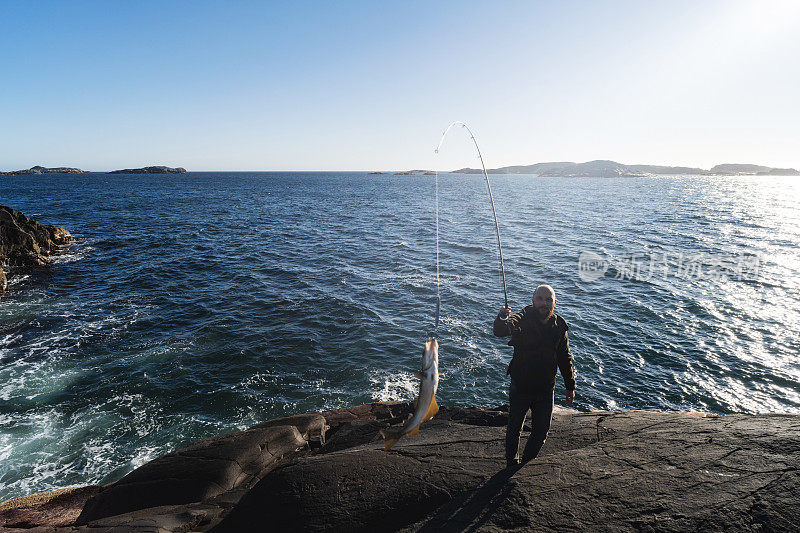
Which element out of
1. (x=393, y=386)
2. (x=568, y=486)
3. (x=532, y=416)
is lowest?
(x=393, y=386)

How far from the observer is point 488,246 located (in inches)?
1459

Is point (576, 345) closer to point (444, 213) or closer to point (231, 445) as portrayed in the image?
point (231, 445)

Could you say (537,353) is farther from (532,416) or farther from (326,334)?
(326,334)

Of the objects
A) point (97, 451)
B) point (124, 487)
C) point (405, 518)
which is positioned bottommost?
point (97, 451)

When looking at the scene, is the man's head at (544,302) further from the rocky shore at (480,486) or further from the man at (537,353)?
the rocky shore at (480,486)

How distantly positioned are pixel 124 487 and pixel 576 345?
54.7ft

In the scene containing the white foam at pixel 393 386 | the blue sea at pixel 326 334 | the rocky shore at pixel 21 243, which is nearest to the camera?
the blue sea at pixel 326 334

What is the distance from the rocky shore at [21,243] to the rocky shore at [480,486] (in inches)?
1060

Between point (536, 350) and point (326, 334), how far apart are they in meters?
13.6

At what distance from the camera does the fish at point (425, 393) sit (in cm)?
489

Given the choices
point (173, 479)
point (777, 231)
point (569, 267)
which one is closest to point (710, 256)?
point (569, 267)

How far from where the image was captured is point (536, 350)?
561 cm

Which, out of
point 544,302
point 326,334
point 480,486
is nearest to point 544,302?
point 544,302

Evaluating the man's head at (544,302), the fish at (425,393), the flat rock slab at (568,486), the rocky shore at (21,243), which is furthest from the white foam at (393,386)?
the rocky shore at (21,243)
